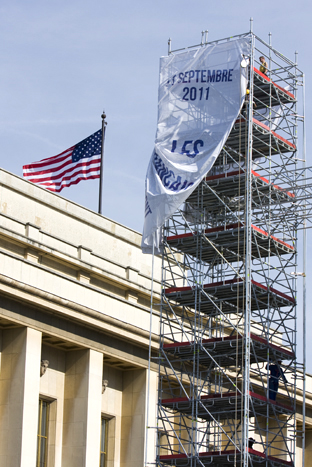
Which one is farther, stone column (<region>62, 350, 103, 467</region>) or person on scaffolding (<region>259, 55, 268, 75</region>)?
person on scaffolding (<region>259, 55, 268, 75</region>)

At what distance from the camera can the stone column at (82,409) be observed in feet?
149

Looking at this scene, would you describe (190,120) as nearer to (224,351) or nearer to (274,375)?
(224,351)

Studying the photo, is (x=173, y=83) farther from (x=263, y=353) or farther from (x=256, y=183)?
(x=263, y=353)

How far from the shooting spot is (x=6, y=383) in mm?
43125

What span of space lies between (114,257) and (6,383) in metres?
12.4

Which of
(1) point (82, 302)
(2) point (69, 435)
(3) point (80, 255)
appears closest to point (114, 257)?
(3) point (80, 255)

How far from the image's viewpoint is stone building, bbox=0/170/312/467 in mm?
42969

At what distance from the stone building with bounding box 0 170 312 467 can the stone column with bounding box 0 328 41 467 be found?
4 cm

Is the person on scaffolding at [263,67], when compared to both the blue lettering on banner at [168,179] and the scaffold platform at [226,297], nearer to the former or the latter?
the blue lettering on banner at [168,179]

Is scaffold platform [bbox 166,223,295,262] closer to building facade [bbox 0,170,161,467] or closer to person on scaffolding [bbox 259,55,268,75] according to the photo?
building facade [bbox 0,170,161,467]

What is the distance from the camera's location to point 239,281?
1804 inches

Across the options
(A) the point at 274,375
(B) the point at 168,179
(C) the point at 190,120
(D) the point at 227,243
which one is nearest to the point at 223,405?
(A) the point at 274,375

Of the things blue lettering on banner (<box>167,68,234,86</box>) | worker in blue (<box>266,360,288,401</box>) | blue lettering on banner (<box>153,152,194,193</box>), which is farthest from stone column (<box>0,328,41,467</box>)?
blue lettering on banner (<box>167,68,234,86</box>)

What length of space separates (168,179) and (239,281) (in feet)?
18.6
